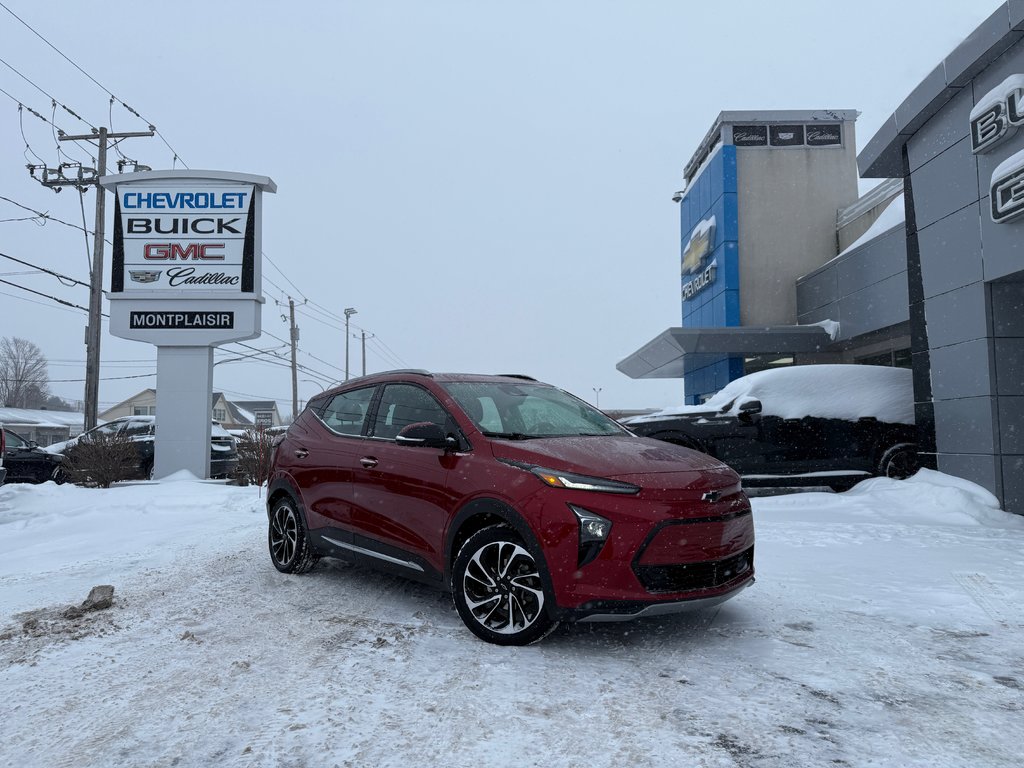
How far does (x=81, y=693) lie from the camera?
3.25 m

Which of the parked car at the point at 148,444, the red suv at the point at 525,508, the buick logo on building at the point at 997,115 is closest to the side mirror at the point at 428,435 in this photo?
the red suv at the point at 525,508

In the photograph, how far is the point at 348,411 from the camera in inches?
217

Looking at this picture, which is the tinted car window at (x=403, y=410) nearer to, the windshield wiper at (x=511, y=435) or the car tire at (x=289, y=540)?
the windshield wiper at (x=511, y=435)

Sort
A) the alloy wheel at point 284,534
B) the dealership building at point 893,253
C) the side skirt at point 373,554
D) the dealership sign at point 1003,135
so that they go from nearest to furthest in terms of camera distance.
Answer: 1. the side skirt at point 373,554
2. the alloy wheel at point 284,534
3. the dealership sign at point 1003,135
4. the dealership building at point 893,253

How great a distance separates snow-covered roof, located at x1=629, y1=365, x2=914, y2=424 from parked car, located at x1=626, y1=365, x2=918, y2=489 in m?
0.01

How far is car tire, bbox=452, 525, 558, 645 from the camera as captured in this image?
12.1 ft

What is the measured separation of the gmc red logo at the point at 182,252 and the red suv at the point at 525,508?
43.2 feet

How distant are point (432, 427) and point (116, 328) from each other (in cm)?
1527

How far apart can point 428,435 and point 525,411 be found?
84 centimetres

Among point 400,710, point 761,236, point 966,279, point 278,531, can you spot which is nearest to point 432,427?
point 400,710

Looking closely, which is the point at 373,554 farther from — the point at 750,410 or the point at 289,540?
the point at 750,410

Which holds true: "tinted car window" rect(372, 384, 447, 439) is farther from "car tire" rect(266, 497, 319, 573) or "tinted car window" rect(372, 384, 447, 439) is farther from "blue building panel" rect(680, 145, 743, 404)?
"blue building panel" rect(680, 145, 743, 404)

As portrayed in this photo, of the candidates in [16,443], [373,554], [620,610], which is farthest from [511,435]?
[16,443]

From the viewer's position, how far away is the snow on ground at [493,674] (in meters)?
2.67
